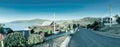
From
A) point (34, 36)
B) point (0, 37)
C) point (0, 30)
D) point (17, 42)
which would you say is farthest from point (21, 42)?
point (0, 30)

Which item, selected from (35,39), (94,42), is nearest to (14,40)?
(35,39)

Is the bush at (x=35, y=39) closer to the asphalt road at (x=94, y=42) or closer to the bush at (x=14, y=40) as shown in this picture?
the asphalt road at (x=94, y=42)

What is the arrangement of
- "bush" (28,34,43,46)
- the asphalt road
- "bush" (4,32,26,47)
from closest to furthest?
"bush" (4,32,26,47) → the asphalt road → "bush" (28,34,43,46)

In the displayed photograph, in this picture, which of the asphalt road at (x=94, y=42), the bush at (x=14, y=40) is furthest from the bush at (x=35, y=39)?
the bush at (x=14, y=40)

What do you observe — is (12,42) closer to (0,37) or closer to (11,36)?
(11,36)

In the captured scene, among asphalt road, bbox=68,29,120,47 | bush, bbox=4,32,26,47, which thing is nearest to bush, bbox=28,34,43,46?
asphalt road, bbox=68,29,120,47

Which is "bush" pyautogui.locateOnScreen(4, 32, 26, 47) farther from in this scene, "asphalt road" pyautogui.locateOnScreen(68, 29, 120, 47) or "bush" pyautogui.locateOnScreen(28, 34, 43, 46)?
"bush" pyautogui.locateOnScreen(28, 34, 43, 46)

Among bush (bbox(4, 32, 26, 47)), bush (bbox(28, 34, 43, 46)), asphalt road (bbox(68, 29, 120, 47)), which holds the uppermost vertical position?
bush (bbox(4, 32, 26, 47))

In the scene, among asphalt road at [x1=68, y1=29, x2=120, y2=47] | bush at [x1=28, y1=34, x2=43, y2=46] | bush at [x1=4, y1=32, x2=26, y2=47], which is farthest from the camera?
bush at [x1=28, y1=34, x2=43, y2=46]

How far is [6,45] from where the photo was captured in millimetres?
18562

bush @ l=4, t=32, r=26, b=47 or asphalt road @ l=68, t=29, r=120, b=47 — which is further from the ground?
bush @ l=4, t=32, r=26, b=47

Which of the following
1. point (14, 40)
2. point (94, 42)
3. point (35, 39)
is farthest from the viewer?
point (94, 42)

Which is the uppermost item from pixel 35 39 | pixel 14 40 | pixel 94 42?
pixel 14 40

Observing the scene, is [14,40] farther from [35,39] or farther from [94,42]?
[94,42]
